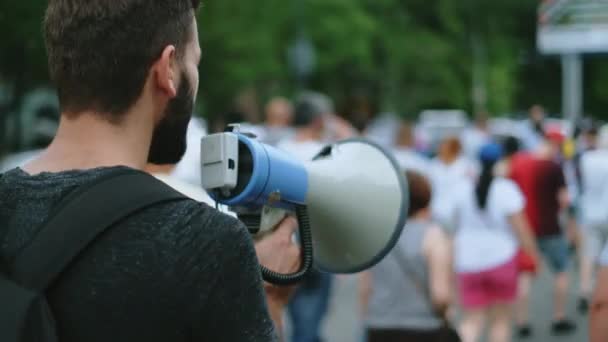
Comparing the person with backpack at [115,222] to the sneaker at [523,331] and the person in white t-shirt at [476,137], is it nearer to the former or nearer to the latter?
the sneaker at [523,331]

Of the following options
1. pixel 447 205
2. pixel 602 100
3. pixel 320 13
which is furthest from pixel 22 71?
pixel 602 100

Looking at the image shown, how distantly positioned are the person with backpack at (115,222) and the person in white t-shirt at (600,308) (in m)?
1.24

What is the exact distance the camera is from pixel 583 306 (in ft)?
36.7

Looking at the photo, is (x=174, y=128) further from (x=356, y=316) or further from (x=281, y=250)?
(x=356, y=316)

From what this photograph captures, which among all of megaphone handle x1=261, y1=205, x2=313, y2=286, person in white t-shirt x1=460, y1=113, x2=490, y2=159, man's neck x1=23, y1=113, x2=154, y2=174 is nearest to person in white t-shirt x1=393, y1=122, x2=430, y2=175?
megaphone handle x1=261, y1=205, x2=313, y2=286

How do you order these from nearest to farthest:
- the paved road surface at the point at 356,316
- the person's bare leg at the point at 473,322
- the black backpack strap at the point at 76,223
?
the black backpack strap at the point at 76,223 → the person's bare leg at the point at 473,322 → the paved road surface at the point at 356,316

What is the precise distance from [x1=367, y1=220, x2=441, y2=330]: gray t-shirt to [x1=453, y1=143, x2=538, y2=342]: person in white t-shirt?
2.09m

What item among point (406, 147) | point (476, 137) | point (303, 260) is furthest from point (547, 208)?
point (476, 137)

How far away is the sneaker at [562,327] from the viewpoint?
32.8 ft

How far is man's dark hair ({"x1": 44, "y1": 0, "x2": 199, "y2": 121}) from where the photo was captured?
6.07 ft

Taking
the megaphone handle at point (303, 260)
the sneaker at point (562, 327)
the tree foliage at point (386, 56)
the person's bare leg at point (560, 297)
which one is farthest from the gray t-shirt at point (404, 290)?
the tree foliage at point (386, 56)

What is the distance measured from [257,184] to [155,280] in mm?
388

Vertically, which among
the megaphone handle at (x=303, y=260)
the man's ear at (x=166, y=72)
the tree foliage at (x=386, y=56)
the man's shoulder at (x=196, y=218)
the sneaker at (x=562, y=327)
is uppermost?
the man's ear at (x=166, y=72)

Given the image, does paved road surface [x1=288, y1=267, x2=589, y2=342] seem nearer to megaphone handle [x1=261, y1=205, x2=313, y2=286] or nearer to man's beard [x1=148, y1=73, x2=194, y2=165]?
megaphone handle [x1=261, y1=205, x2=313, y2=286]
